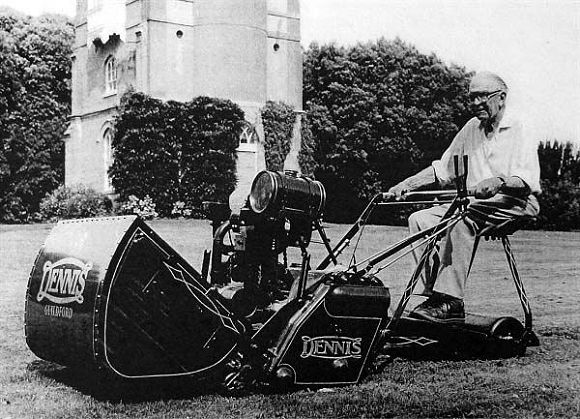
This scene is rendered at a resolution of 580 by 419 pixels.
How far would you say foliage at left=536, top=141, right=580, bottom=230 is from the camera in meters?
11.9

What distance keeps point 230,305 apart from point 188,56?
22113 mm

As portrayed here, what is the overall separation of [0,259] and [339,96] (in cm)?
1900

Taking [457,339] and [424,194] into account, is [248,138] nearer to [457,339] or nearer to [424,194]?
[424,194]

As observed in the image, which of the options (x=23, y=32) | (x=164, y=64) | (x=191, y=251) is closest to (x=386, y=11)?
(x=191, y=251)

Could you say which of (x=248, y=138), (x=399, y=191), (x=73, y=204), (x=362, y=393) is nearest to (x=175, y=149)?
(x=248, y=138)

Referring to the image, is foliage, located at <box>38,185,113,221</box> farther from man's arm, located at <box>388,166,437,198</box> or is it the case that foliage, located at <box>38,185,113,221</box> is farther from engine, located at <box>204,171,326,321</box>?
engine, located at <box>204,171,326,321</box>

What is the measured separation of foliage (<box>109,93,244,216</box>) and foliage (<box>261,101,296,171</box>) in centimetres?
143

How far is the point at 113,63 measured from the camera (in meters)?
28.0

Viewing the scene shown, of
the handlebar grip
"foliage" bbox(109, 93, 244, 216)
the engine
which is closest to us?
the engine

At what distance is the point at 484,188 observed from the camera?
17.7ft

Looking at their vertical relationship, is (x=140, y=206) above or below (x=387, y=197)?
below

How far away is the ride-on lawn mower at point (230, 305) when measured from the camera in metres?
4.16

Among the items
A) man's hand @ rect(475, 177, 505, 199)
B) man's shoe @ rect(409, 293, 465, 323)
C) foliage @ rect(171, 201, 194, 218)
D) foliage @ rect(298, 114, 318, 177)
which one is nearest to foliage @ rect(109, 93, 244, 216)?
foliage @ rect(171, 201, 194, 218)

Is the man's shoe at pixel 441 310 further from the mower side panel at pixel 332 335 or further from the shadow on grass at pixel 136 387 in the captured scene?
the shadow on grass at pixel 136 387
